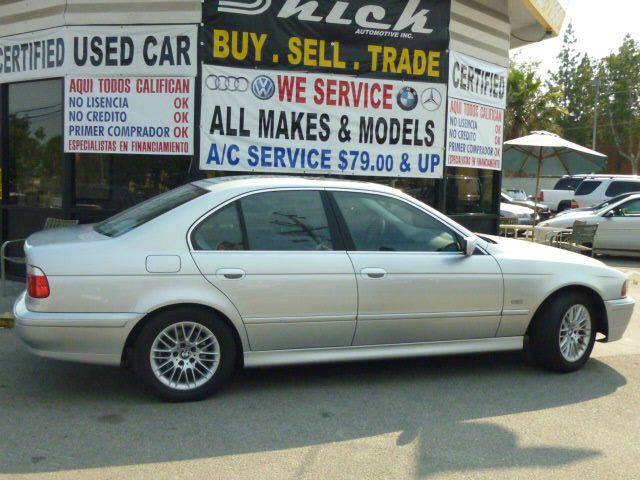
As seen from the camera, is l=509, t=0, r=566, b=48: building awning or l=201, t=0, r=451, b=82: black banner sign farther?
l=509, t=0, r=566, b=48: building awning

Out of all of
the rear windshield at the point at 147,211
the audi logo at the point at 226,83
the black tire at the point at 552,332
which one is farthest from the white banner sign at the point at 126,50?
the black tire at the point at 552,332

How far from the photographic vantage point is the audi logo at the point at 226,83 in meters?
8.65

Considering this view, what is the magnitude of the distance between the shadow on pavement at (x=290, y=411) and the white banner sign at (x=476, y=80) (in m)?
4.72

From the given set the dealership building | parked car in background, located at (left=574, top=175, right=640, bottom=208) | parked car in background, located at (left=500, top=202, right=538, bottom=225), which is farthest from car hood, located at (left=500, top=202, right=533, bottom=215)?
the dealership building

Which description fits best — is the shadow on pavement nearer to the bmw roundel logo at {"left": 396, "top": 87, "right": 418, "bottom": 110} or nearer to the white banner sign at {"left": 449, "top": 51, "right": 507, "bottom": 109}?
the bmw roundel logo at {"left": 396, "top": 87, "right": 418, "bottom": 110}

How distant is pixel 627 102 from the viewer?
54.1m

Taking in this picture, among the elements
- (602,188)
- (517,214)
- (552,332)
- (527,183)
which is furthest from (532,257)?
(527,183)

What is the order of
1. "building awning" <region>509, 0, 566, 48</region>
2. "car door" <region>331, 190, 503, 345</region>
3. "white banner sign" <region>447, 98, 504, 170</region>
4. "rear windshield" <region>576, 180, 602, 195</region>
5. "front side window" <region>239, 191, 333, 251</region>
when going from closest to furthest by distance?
"front side window" <region>239, 191, 333, 251</region> < "car door" <region>331, 190, 503, 345</region> < "white banner sign" <region>447, 98, 504, 170</region> < "building awning" <region>509, 0, 566, 48</region> < "rear windshield" <region>576, 180, 602, 195</region>

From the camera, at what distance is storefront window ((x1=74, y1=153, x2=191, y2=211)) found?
8867 millimetres

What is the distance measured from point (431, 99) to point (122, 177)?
4207 mm

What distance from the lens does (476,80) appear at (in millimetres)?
10234

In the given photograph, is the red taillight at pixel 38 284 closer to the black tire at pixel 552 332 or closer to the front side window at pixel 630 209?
the black tire at pixel 552 332

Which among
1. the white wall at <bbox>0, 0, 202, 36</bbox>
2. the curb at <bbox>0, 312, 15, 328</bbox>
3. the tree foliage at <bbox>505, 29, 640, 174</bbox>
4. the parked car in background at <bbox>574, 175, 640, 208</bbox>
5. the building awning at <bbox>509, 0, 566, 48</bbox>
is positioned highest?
the tree foliage at <bbox>505, 29, 640, 174</bbox>

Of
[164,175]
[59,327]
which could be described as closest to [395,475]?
[59,327]
